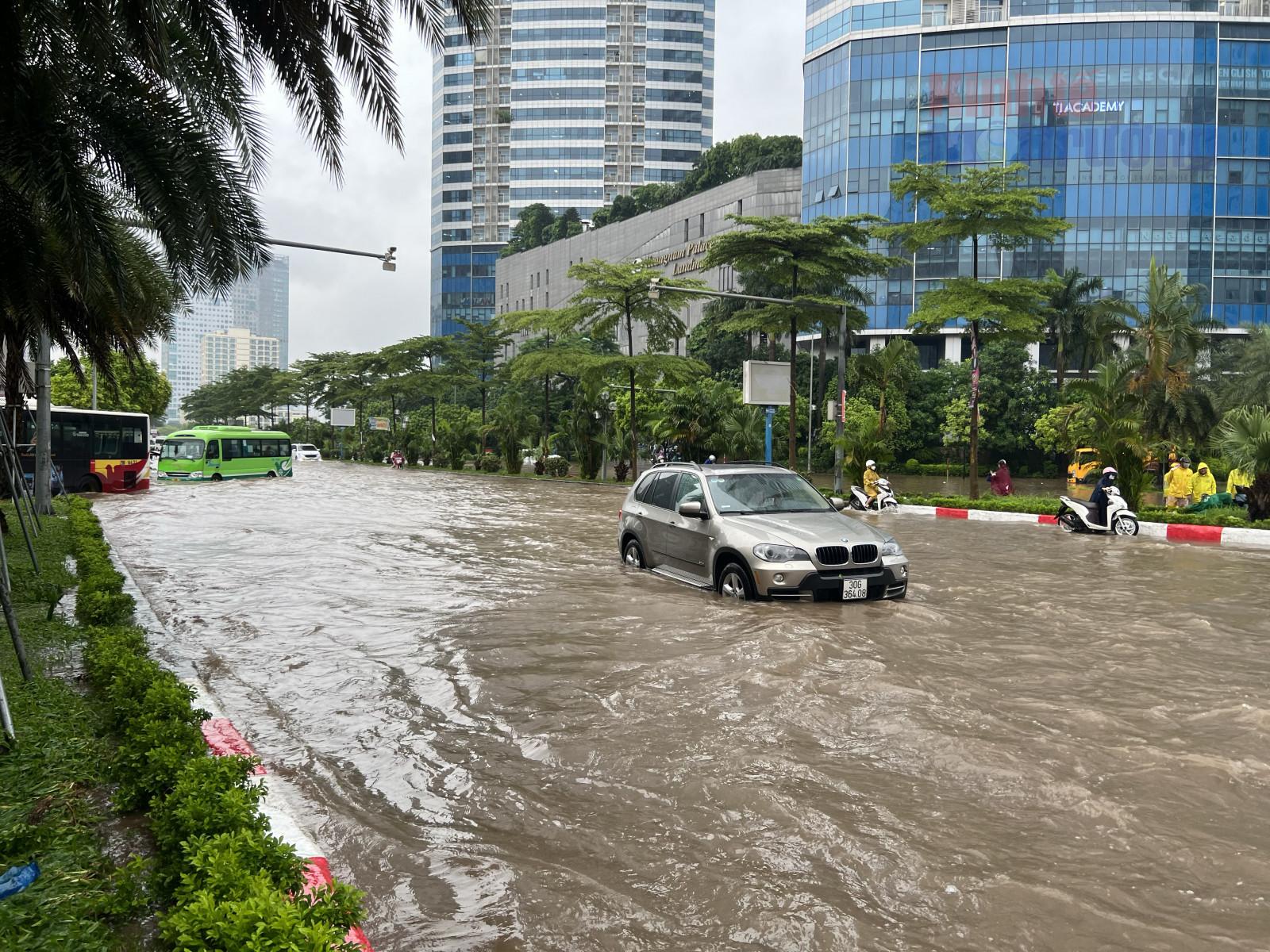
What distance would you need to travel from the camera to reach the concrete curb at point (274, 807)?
151 inches

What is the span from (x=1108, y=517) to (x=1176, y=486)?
621 centimetres

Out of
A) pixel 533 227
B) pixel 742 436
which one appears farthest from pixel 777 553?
pixel 533 227

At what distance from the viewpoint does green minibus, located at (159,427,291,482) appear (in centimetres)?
4547

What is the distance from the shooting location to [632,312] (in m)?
40.4

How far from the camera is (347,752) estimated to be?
6234 millimetres

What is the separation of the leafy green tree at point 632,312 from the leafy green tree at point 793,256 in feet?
15.6

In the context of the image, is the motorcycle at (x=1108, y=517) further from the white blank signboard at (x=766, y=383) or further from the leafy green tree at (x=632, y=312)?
the leafy green tree at (x=632, y=312)

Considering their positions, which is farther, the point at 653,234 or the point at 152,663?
the point at 653,234

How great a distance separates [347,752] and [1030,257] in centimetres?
7422

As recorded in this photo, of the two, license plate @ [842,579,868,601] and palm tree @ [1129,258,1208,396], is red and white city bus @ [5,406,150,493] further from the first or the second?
palm tree @ [1129,258,1208,396]

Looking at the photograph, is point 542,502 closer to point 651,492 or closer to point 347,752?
point 651,492

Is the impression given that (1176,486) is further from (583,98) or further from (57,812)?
(583,98)

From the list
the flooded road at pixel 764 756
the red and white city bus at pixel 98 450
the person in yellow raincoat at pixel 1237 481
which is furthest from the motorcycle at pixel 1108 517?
the red and white city bus at pixel 98 450

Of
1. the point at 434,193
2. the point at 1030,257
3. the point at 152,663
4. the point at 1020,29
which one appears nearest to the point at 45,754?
the point at 152,663
